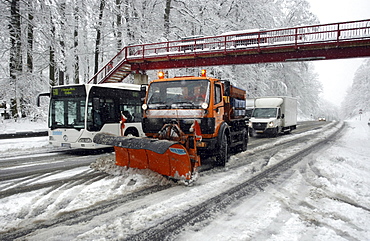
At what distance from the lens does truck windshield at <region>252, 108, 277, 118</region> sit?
57.9 ft

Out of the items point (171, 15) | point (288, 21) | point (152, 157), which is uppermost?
point (288, 21)

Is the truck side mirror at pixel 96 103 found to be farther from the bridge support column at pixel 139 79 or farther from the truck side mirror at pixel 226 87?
the bridge support column at pixel 139 79

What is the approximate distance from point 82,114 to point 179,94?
4655 mm

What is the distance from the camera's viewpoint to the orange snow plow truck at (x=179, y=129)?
555 cm

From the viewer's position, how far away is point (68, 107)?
9.94 meters

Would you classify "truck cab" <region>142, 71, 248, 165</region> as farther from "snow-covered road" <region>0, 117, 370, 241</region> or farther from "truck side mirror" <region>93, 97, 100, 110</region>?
"truck side mirror" <region>93, 97, 100, 110</region>

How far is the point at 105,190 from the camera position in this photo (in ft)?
16.6

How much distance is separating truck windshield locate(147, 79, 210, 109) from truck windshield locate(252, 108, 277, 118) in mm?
11924

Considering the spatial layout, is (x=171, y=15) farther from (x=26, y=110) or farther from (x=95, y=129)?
(x=95, y=129)

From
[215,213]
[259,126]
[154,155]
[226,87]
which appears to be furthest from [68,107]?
[259,126]

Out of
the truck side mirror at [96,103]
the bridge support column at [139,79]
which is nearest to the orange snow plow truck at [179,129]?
the truck side mirror at [96,103]

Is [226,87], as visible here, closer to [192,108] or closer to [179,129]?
[192,108]

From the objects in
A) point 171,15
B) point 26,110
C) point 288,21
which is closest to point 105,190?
point 26,110

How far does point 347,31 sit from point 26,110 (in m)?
21.0
